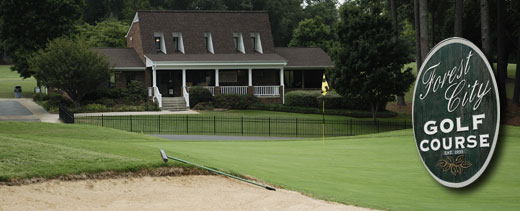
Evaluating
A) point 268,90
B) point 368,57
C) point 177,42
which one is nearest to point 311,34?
point 268,90

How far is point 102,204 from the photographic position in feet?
34.9

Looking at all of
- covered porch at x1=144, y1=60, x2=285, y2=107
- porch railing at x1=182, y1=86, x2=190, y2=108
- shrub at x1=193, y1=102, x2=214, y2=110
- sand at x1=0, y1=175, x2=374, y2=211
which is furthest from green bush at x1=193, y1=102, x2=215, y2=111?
sand at x1=0, y1=175, x2=374, y2=211

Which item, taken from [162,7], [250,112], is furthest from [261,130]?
[162,7]

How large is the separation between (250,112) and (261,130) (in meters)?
9.65

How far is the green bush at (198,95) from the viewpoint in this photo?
4788 cm

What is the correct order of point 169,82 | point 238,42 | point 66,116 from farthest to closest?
point 238,42
point 169,82
point 66,116

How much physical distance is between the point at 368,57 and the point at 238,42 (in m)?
19.0

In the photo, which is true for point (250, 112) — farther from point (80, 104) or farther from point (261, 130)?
point (80, 104)

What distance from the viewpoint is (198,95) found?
47.9 metres

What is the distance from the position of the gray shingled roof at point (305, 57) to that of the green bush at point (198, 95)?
9350 millimetres

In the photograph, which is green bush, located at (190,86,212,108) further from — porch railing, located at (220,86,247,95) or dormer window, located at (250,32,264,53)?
dormer window, located at (250,32,264,53)

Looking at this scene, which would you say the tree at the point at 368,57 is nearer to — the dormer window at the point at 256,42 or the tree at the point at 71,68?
the dormer window at the point at 256,42

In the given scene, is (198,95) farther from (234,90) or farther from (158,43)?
Result: (158,43)

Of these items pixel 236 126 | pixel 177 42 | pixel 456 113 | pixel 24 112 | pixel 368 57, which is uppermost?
pixel 177 42
